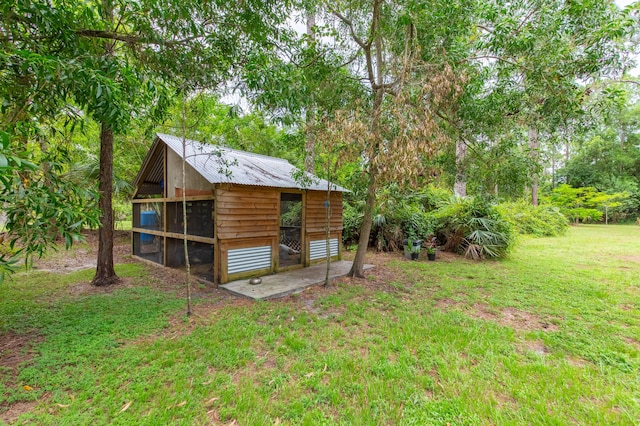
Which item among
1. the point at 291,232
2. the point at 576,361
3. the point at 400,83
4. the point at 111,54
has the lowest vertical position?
the point at 576,361

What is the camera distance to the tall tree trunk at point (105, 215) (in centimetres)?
520

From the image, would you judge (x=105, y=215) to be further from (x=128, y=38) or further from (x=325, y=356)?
(x=325, y=356)

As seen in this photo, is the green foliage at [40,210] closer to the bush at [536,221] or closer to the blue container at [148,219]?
the blue container at [148,219]

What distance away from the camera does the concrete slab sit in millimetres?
4742

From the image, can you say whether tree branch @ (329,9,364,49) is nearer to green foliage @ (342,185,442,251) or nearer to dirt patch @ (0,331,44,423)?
green foliage @ (342,185,442,251)

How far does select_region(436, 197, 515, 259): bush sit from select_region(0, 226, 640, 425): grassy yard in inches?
104

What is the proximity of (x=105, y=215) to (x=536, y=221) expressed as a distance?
53.6 ft

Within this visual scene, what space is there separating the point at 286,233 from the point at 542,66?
6805mm

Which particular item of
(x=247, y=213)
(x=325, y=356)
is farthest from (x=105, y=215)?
(x=325, y=356)

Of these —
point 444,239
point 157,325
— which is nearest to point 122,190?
point 157,325

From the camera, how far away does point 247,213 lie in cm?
544

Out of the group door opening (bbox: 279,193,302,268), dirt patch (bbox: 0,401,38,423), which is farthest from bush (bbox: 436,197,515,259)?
dirt patch (bbox: 0,401,38,423)

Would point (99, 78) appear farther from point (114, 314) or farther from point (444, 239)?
point (444, 239)

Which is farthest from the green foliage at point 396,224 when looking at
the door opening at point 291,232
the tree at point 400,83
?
the tree at point 400,83
